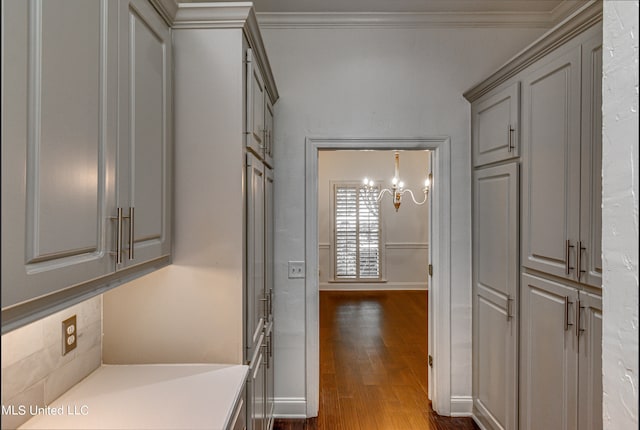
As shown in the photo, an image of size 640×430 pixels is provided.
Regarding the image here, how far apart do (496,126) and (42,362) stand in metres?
2.56

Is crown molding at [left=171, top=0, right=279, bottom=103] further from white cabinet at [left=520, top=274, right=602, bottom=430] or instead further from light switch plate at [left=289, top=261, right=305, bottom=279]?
white cabinet at [left=520, top=274, right=602, bottom=430]

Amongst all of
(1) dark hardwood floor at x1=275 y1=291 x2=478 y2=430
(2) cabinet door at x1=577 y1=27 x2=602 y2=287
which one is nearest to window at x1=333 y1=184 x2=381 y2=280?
(1) dark hardwood floor at x1=275 y1=291 x2=478 y2=430

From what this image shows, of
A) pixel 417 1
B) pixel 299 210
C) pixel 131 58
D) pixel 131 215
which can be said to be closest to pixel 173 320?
pixel 131 215

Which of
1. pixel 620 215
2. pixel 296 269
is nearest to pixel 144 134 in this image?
pixel 620 215

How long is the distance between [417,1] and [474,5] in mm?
420

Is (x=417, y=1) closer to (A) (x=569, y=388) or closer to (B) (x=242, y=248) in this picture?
(B) (x=242, y=248)

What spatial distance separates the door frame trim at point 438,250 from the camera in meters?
2.96

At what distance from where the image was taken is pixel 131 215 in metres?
1.24

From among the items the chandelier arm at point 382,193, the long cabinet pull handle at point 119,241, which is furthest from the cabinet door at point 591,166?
the chandelier arm at point 382,193

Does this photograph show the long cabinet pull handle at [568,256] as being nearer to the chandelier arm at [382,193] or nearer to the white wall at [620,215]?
the white wall at [620,215]

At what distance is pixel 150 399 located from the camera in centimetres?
137

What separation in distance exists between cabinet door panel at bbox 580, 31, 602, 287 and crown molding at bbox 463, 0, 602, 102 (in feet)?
0.28

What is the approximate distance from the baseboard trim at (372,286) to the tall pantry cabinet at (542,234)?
4.77 metres

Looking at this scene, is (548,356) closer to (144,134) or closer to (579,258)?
(579,258)
